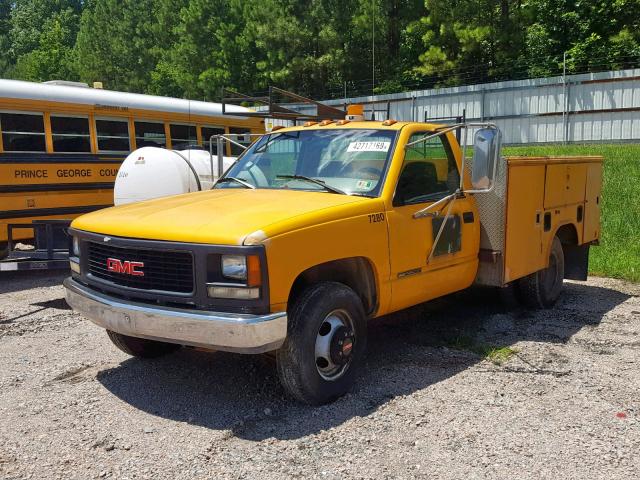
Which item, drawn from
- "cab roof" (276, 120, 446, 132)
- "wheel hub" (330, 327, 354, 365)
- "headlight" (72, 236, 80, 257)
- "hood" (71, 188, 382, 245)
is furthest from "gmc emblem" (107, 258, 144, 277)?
"cab roof" (276, 120, 446, 132)

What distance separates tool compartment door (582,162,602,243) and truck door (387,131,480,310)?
7.75 ft

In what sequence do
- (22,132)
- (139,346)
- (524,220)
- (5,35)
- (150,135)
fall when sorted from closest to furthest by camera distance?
(139,346)
(524,220)
(22,132)
(150,135)
(5,35)

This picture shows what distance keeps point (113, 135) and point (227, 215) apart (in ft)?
23.9

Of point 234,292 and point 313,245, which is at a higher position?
point 313,245

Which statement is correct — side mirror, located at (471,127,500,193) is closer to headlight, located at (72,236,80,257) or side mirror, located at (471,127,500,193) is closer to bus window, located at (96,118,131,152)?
headlight, located at (72,236,80,257)

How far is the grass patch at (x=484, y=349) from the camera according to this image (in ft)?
18.2

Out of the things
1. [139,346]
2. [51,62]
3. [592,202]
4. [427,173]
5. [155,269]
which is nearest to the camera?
[155,269]

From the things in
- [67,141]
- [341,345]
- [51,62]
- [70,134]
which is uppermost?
[51,62]

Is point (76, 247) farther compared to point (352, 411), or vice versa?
point (76, 247)

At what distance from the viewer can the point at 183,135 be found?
12156 mm

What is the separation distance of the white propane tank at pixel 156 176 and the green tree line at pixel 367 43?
1574cm

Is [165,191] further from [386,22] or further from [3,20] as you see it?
[3,20]

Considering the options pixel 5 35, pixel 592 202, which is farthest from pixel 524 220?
pixel 5 35

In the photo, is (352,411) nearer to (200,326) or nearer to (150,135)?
(200,326)
